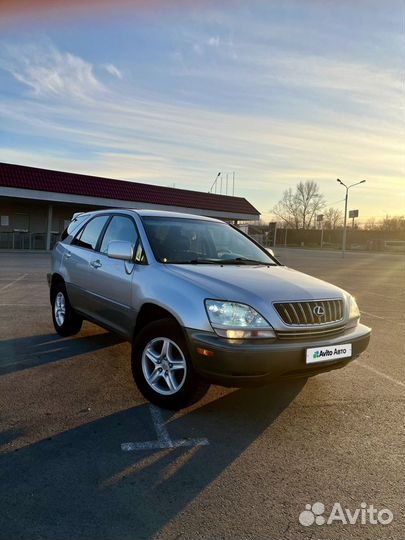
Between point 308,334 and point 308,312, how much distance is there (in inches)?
7.2

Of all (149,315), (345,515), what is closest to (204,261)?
(149,315)

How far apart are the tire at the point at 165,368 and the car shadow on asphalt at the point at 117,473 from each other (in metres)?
0.15

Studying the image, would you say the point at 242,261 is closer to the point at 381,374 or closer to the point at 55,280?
the point at 381,374

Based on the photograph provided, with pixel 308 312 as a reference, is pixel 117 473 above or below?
below

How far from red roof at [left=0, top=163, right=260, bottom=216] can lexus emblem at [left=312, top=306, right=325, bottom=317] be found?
2341cm

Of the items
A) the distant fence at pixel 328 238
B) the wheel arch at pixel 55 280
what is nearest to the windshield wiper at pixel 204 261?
the wheel arch at pixel 55 280

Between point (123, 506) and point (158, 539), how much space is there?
332 mm

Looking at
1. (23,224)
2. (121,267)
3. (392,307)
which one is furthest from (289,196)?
(121,267)

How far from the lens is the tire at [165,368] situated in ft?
11.6

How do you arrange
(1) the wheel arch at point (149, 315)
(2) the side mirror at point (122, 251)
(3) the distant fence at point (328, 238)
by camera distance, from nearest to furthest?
(1) the wheel arch at point (149, 315)
(2) the side mirror at point (122, 251)
(3) the distant fence at point (328, 238)

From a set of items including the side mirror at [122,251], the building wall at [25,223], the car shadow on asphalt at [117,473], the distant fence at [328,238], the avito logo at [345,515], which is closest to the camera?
the car shadow on asphalt at [117,473]

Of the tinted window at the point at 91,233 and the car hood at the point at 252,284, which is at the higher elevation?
the tinted window at the point at 91,233

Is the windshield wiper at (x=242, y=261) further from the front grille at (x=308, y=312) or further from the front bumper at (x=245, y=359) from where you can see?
the front bumper at (x=245, y=359)

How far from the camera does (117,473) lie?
2.76 metres
